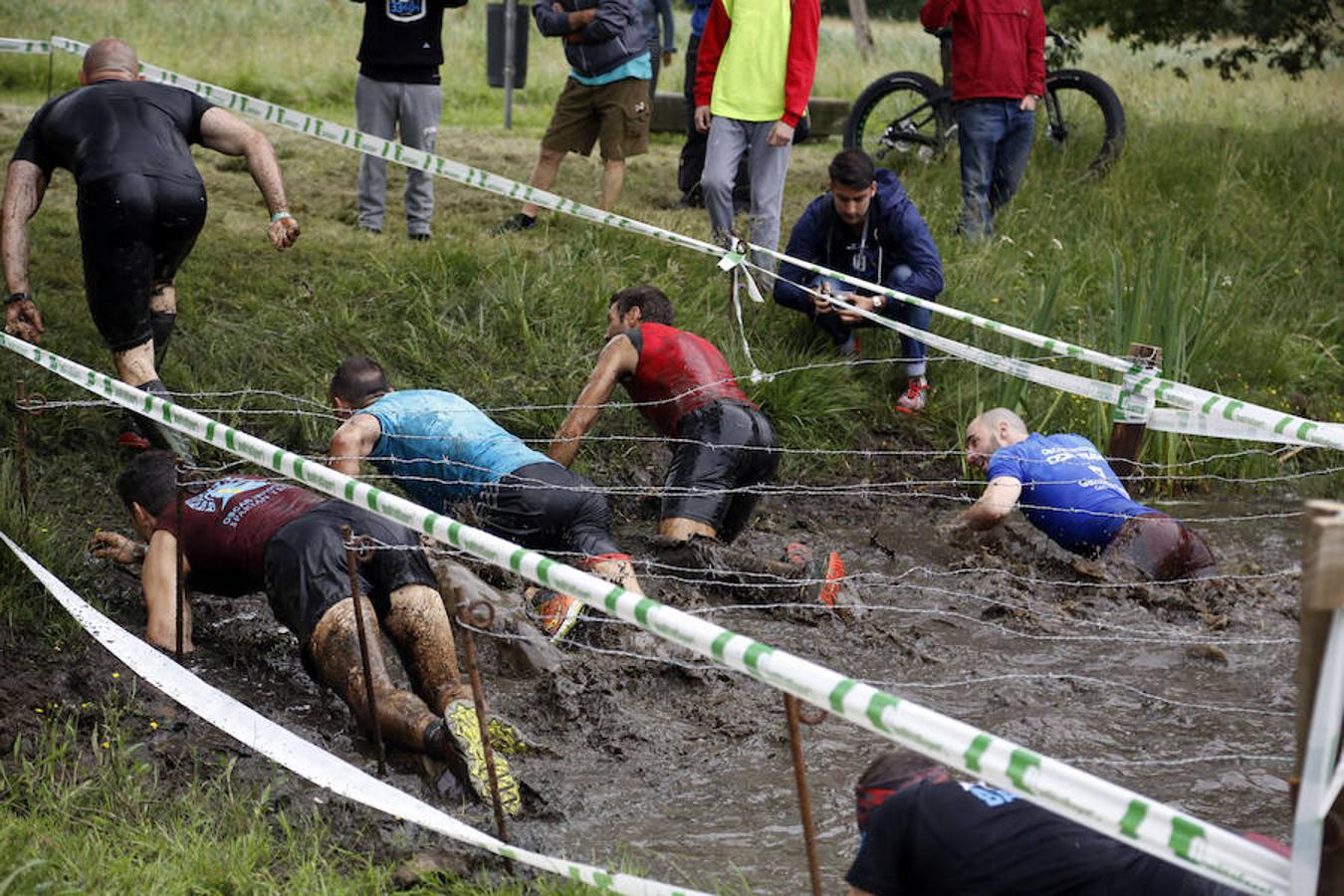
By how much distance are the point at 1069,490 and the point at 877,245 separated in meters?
2.36

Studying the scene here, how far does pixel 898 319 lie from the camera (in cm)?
874

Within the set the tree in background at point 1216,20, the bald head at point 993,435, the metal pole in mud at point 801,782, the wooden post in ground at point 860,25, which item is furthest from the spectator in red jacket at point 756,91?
the wooden post in ground at point 860,25

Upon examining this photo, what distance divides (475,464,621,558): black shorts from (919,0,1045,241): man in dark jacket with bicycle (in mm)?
4924

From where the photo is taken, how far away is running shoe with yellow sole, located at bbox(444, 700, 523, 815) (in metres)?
4.69

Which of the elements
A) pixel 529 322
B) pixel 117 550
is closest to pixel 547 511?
pixel 117 550

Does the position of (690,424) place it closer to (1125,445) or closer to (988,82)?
(1125,445)

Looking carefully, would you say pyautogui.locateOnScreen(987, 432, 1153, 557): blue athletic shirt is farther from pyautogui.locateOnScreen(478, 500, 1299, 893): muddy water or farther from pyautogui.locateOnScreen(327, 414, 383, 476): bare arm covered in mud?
pyautogui.locateOnScreen(327, 414, 383, 476): bare arm covered in mud

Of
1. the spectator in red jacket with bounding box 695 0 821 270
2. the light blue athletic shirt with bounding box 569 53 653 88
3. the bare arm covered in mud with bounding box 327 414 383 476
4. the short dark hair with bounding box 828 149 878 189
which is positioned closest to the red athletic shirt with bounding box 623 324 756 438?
the bare arm covered in mud with bounding box 327 414 383 476

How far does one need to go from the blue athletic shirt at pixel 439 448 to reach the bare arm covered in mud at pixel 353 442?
0.05 meters

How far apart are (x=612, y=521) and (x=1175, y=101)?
10363 mm

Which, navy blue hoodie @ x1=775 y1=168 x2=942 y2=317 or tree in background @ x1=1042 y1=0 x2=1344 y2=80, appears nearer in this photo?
navy blue hoodie @ x1=775 y1=168 x2=942 y2=317

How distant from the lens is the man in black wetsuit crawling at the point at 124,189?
22.1 feet

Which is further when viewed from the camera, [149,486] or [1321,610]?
[149,486]

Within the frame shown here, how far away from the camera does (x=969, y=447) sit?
7.45m
